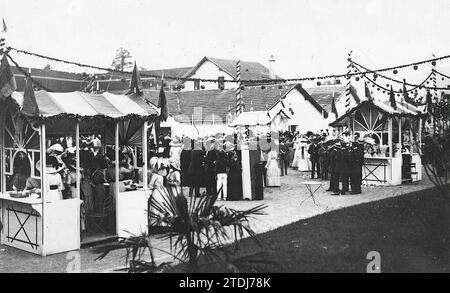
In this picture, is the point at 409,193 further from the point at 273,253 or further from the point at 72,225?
the point at 72,225

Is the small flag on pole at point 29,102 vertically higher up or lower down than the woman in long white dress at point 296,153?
higher up

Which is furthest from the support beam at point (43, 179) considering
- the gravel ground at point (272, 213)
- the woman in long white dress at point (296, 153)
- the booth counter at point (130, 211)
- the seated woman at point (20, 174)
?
the woman in long white dress at point (296, 153)

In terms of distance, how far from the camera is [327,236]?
34.4 ft

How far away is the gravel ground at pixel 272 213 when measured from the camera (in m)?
9.27

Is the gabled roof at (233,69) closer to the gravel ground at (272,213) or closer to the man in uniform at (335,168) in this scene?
the gravel ground at (272,213)

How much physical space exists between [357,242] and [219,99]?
104 ft

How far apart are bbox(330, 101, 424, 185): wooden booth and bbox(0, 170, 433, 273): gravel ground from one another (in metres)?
0.69

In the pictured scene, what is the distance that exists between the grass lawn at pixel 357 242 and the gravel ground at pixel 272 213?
90 cm

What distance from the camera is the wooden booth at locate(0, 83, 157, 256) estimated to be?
996cm

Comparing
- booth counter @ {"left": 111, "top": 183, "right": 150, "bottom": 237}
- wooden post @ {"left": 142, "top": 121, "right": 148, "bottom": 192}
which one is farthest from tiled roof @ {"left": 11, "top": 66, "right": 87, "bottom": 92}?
booth counter @ {"left": 111, "top": 183, "right": 150, "bottom": 237}

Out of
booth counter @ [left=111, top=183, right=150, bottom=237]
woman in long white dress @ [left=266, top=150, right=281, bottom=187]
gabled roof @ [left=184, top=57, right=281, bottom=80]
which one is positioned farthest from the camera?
gabled roof @ [left=184, top=57, right=281, bottom=80]

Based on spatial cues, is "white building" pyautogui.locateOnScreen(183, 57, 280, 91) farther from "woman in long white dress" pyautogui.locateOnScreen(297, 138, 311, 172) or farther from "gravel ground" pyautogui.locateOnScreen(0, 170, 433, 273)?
"gravel ground" pyautogui.locateOnScreen(0, 170, 433, 273)
